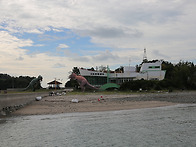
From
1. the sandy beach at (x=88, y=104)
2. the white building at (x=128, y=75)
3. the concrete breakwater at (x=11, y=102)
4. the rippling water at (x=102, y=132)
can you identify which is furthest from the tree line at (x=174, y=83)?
the rippling water at (x=102, y=132)

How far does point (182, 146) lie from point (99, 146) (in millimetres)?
4068

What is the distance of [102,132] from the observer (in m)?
14.7

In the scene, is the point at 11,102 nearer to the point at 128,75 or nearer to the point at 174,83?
the point at 174,83

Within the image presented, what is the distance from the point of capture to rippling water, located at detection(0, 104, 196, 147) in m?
12.4

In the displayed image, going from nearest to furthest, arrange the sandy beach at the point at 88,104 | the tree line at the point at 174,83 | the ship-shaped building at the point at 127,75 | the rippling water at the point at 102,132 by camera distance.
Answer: the rippling water at the point at 102,132
the sandy beach at the point at 88,104
the tree line at the point at 174,83
the ship-shaped building at the point at 127,75

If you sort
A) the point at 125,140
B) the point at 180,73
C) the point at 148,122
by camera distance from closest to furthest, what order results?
the point at 125,140, the point at 148,122, the point at 180,73

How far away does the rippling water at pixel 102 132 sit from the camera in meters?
12.4

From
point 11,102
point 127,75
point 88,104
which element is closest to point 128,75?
point 127,75

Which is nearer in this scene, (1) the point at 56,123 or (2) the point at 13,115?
(1) the point at 56,123

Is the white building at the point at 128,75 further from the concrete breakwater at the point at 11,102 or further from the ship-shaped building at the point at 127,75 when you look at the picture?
the concrete breakwater at the point at 11,102

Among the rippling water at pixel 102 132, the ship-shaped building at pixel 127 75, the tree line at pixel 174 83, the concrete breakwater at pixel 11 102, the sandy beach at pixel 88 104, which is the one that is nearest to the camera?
the rippling water at pixel 102 132

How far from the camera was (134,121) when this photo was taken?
715 inches

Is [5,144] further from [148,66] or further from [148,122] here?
[148,66]

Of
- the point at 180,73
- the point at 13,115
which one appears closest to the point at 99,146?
the point at 13,115
